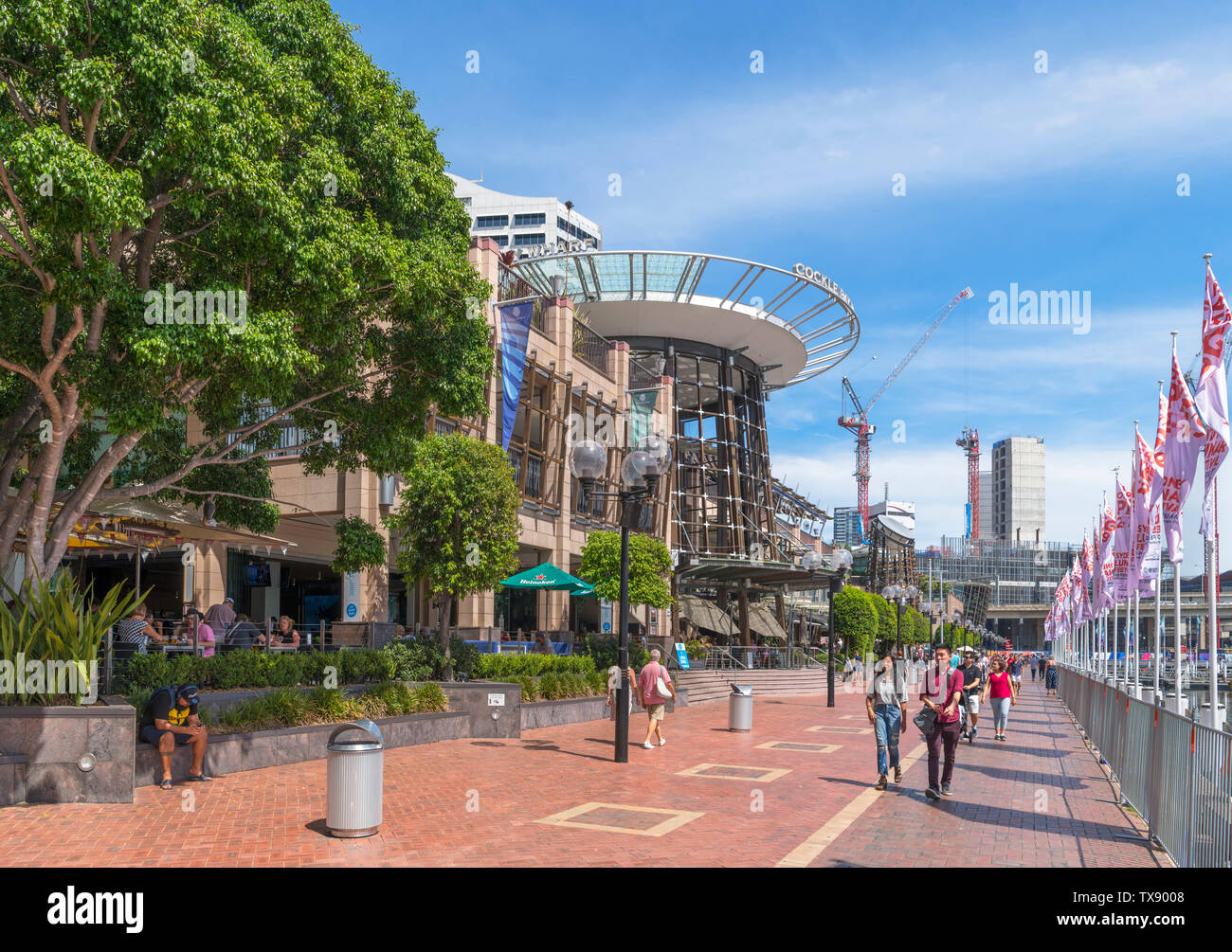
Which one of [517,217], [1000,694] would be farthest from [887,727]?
[517,217]

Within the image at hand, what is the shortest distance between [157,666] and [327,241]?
19.5 feet

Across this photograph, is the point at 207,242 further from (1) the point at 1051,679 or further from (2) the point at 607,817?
(1) the point at 1051,679

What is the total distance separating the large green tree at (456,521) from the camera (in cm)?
2028

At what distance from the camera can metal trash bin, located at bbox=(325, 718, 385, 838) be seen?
9.05 m

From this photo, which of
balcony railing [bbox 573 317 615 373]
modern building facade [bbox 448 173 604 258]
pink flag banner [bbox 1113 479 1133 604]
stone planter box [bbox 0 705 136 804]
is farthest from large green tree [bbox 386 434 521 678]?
modern building facade [bbox 448 173 604 258]

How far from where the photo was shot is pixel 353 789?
9.05 m

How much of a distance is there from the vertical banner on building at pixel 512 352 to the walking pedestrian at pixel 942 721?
65.7 feet

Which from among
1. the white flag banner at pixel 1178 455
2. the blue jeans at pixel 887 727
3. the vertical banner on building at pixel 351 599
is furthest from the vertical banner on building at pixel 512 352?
the blue jeans at pixel 887 727

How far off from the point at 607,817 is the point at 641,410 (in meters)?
36.8

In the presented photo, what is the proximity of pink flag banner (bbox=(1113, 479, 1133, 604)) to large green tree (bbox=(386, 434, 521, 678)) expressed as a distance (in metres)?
14.0

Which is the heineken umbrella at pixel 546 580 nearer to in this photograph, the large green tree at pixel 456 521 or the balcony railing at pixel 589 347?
the large green tree at pixel 456 521
